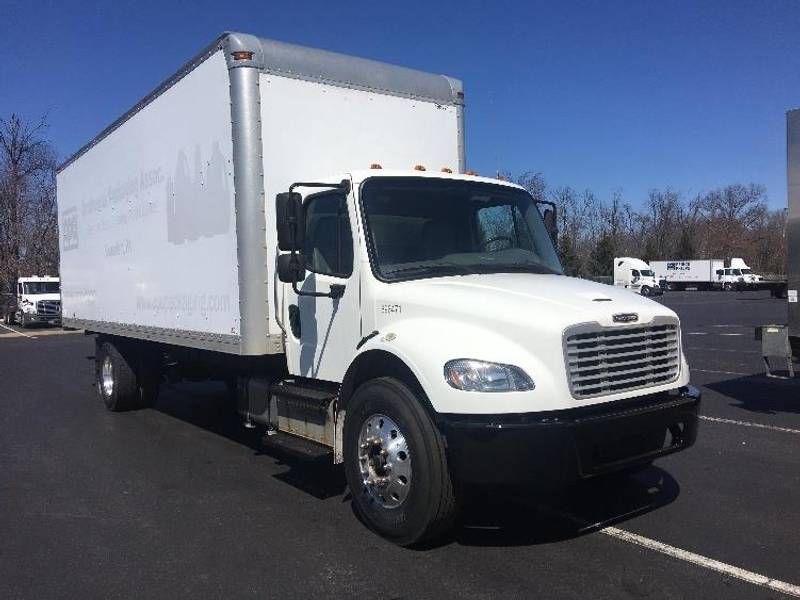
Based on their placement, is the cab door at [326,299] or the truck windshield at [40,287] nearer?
the cab door at [326,299]

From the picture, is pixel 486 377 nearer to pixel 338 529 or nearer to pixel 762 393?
pixel 338 529

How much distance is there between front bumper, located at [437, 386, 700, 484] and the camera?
3.85 meters

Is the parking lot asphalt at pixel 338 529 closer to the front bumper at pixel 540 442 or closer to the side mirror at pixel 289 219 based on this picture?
the front bumper at pixel 540 442

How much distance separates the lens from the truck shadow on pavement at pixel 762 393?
8.99 m

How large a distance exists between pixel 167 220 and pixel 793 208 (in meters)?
7.08

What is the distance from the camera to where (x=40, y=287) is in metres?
32.7

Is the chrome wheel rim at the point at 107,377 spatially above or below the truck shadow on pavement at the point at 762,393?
above

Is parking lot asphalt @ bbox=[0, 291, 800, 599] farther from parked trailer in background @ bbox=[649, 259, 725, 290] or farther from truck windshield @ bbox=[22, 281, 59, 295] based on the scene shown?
parked trailer in background @ bbox=[649, 259, 725, 290]

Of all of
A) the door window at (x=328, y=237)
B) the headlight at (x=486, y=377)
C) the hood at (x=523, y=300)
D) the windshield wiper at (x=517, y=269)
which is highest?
the door window at (x=328, y=237)

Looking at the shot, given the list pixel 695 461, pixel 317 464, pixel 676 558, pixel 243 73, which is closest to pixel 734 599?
pixel 676 558

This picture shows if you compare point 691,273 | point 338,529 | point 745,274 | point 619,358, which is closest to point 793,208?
point 619,358

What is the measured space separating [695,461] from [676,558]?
2487mm

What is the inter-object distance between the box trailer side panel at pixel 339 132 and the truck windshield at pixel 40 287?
30.6m

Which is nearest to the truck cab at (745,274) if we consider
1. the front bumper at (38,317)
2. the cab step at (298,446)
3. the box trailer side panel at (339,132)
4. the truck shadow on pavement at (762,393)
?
the front bumper at (38,317)
